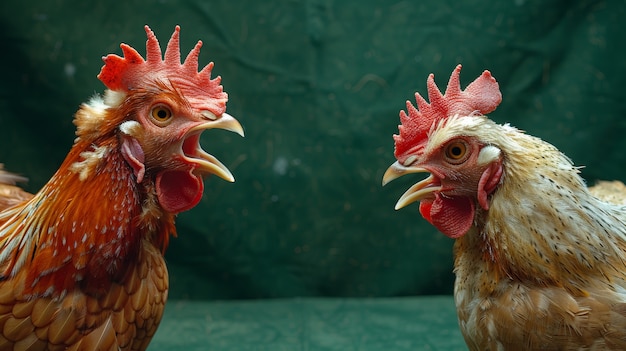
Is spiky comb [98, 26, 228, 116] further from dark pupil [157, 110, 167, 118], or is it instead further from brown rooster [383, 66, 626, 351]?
brown rooster [383, 66, 626, 351]

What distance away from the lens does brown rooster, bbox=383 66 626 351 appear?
5.96 ft

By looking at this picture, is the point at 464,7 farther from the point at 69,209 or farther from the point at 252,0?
the point at 69,209

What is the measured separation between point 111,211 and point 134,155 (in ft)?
0.63

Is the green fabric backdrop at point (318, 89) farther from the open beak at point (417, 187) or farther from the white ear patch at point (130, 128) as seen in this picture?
the white ear patch at point (130, 128)

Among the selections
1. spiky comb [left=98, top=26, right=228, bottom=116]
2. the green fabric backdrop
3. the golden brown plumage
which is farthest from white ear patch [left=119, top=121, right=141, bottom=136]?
the green fabric backdrop

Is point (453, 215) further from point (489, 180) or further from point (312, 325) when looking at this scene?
point (312, 325)

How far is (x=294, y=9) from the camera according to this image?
358cm

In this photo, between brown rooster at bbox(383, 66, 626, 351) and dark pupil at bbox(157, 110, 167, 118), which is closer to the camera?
brown rooster at bbox(383, 66, 626, 351)

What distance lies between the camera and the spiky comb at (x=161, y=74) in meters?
1.94

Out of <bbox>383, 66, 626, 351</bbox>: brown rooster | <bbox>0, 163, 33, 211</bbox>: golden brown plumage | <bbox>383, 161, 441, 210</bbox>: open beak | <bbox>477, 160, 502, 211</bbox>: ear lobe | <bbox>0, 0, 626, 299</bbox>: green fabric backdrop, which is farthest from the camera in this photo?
<bbox>0, 0, 626, 299</bbox>: green fabric backdrop

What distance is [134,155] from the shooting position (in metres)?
1.91

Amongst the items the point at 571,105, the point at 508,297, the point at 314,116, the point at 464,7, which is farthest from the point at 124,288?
the point at 571,105

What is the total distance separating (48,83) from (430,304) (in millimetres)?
2744

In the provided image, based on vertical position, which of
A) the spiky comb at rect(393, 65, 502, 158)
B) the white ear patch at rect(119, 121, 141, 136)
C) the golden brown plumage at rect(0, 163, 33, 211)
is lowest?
the golden brown plumage at rect(0, 163, 33, 211)
